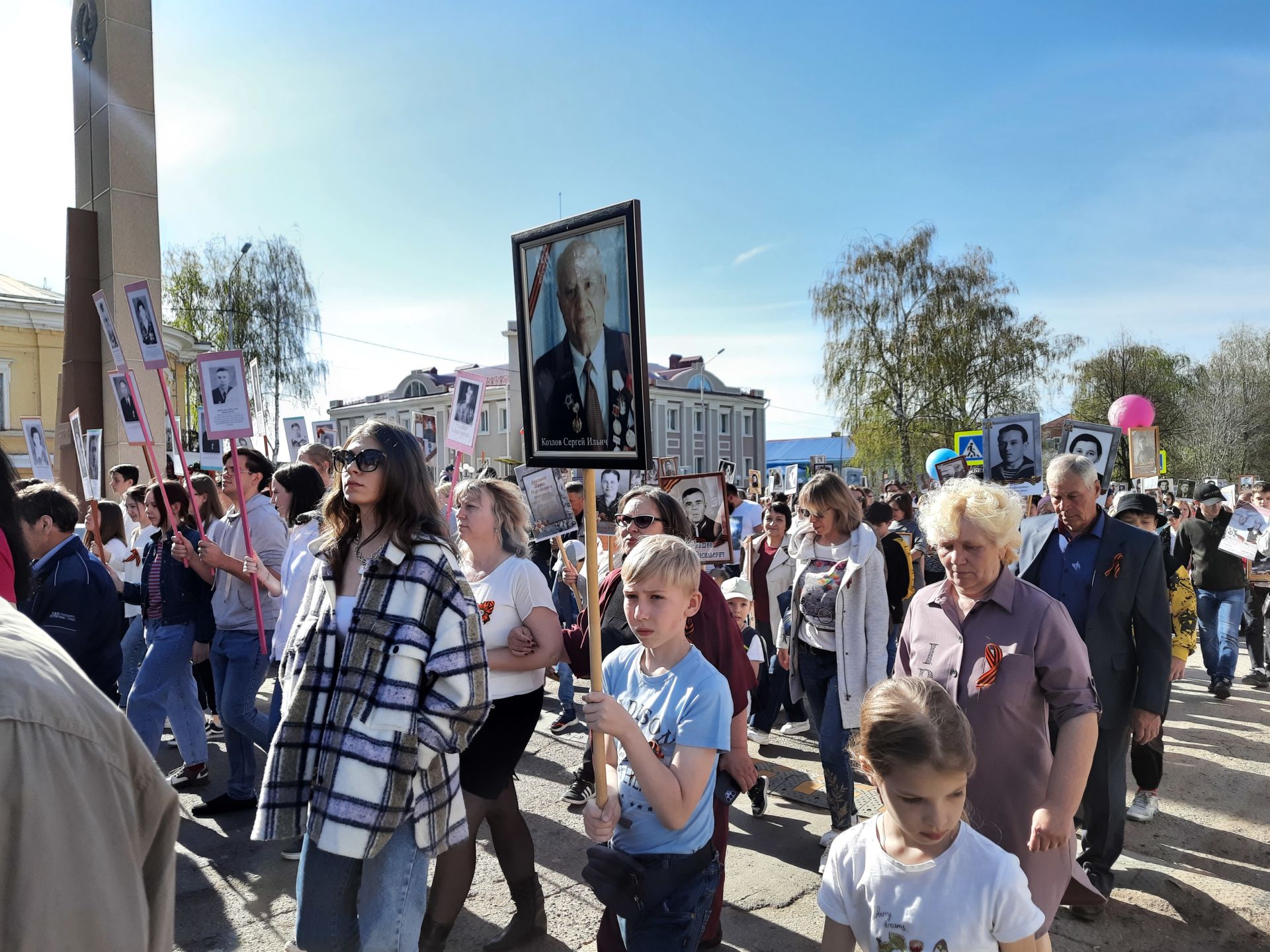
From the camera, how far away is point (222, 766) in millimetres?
6137

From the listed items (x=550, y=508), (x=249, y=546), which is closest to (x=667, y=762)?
(x=249, y=546)

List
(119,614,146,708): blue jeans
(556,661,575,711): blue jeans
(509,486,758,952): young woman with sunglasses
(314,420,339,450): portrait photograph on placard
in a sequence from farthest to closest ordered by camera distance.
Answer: (314,420,339,450): portrait photograph on placard < (556,661,575,711): blue jeans < (119,614,146,708): blue jeans < (509,486,758,952): young woman with sunglasses

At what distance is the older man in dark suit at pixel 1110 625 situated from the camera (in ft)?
12.8

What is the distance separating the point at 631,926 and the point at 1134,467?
10.5 m

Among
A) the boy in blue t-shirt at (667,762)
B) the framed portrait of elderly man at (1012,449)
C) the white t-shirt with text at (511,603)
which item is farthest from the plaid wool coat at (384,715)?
the framed portrait of elderly man at (1012,449)

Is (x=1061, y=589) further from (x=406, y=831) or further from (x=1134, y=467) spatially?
(x=1134, y=467)

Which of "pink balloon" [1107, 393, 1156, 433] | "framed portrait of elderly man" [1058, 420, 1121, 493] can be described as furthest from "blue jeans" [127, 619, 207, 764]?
"pink balloon" [1107, 393, 1156, 433]

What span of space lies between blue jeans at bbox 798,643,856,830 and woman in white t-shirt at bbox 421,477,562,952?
1.65 meters

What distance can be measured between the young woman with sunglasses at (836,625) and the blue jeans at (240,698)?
9.94ft

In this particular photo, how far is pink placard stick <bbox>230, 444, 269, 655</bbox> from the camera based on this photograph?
5.04m

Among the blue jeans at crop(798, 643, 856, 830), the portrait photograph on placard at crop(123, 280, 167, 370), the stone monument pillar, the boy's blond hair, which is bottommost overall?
the blue jeans at crop(798, 643, 856, 830)

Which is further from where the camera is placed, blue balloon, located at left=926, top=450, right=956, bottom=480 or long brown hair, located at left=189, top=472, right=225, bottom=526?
blue balloon, located at left=926, top=450, right=956, bottom=480

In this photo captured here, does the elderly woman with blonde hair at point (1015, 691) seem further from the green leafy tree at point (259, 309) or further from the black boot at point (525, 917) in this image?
the green leafy tree at point (259, 309)

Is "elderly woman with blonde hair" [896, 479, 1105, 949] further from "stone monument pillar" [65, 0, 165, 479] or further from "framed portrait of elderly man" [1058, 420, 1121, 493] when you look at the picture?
"stone monument pillar" [65, 0, 165, 479]
